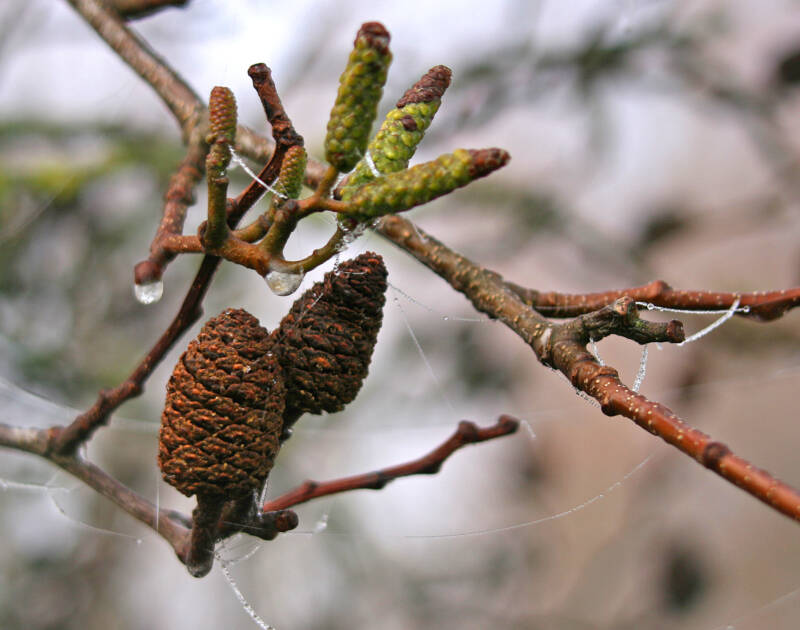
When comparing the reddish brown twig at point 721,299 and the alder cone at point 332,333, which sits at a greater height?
the reddish brown twig at point 721,299

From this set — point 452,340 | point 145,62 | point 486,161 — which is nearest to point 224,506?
point 486,161

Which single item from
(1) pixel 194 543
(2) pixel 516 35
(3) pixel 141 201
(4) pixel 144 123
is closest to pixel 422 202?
(1) pixel 194 543

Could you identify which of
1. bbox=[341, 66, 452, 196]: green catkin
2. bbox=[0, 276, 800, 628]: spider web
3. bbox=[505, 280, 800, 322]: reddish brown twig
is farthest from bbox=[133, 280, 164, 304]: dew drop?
bbox=[0, 276, 800, 628]: spider web

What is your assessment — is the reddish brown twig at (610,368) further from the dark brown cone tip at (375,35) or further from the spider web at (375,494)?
the spider web at (375,494)

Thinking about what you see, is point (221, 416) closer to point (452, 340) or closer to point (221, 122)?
point (221, 122)

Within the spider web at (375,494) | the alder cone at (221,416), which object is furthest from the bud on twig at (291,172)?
the spider web at (375,494)
